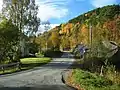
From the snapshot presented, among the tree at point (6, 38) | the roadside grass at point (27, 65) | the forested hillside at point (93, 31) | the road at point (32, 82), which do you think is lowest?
the road at point (32, 82)

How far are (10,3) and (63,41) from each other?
88.8 metres

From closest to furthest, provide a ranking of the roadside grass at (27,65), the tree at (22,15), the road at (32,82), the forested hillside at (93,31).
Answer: the road at (32,82) → the roadside grass at (27,65) → the tree at (22,15) → the forested hillside at (93,31)

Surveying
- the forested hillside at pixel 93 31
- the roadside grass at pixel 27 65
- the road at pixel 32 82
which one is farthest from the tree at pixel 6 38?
the road at pixel 32 82

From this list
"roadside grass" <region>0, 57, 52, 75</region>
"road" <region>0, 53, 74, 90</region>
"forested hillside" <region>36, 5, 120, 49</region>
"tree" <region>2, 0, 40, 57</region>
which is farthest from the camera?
"forested hillside" <region>36, 5, 120, 49</region>

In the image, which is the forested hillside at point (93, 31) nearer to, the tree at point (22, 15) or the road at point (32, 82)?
the tree at point (22, 15)

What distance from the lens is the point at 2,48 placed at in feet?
157

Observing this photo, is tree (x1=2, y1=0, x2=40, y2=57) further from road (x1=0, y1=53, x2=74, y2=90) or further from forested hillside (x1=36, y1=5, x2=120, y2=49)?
road (x1=0, y1=53, x2=74, y2=90)

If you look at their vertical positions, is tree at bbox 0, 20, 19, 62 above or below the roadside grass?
above

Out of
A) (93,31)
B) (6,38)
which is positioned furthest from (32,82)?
(93,31)

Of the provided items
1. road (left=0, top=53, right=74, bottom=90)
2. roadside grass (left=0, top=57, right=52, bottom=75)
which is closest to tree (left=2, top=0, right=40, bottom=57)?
roadside grass (left=0, top=57, right=52, bottom=75)

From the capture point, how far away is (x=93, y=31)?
8750 cm

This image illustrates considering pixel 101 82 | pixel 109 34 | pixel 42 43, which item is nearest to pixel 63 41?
pixel 42 43

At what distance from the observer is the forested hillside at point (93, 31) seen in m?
85.2

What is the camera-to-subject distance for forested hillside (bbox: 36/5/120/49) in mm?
85188
